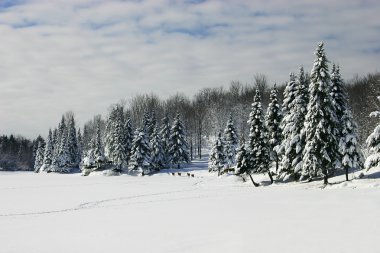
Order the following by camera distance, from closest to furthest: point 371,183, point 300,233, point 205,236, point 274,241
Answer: point 274,241 → point 300,233 → point 205,236 → point 371,183

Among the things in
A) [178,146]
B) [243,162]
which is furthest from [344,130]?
[178,146]

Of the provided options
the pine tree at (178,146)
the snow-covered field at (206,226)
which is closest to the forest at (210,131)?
the pine tree at (178,146)

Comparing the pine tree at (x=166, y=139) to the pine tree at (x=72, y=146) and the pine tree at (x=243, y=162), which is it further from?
the pine tree at (x=72, y=146)

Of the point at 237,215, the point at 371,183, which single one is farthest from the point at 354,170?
the point at 237,215

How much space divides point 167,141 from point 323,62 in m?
52.6

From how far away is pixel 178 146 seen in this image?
84938 mm

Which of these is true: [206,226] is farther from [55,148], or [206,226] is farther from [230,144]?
[55,148]

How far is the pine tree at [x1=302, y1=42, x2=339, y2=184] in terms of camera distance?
132 ft

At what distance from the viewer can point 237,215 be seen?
2391 centimetres

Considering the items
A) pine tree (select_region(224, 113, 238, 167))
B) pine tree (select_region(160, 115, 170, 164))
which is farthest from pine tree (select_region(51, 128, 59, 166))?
pine tree (select_region(224, 113, 238, 167))

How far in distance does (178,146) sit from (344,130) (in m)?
47.5

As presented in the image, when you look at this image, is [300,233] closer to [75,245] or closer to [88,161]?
[75,245]

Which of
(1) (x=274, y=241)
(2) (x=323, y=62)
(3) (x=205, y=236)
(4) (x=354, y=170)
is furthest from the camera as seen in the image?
(4) (x=354, y=170)

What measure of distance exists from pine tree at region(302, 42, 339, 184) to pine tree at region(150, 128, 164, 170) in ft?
152
